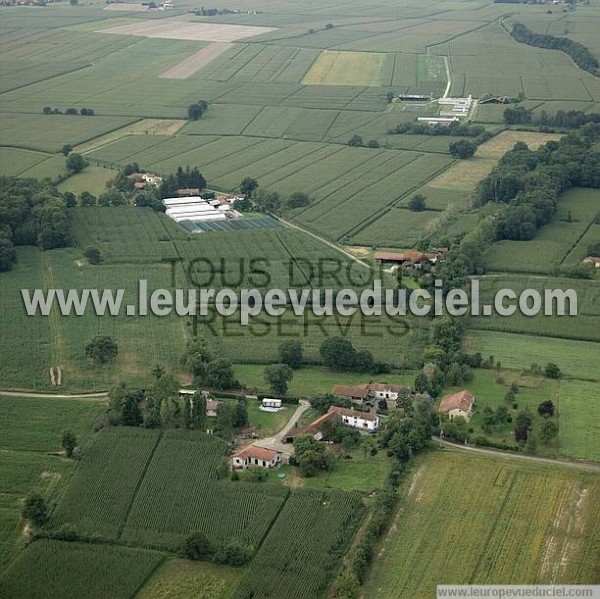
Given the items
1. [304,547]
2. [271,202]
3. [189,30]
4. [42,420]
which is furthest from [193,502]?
[189,30]

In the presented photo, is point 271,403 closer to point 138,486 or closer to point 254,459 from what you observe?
point 254,459

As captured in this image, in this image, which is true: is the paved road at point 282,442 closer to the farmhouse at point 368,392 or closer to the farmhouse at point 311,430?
the farmhouse at point 311,430

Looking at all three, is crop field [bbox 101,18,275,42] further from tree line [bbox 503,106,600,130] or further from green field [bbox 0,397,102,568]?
green field [bbox 0,397,102,568]

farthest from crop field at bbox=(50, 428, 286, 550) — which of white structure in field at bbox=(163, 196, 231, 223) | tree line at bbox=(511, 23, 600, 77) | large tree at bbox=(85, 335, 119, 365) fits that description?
tree line at bbox=(511, 23, 600, 77)

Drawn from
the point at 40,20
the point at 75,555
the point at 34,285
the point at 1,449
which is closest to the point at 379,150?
the point at 34,285

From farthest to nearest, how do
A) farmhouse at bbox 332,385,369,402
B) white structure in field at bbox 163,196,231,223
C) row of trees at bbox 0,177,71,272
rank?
white structure in field at bbox 163,196,231,223
row of trees at bbox 0,177,71,272
farmhouse at bbox 332,385,369,402

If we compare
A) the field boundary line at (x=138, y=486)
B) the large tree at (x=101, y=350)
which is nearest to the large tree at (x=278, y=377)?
the field boundary line at (x=138, y=486)
